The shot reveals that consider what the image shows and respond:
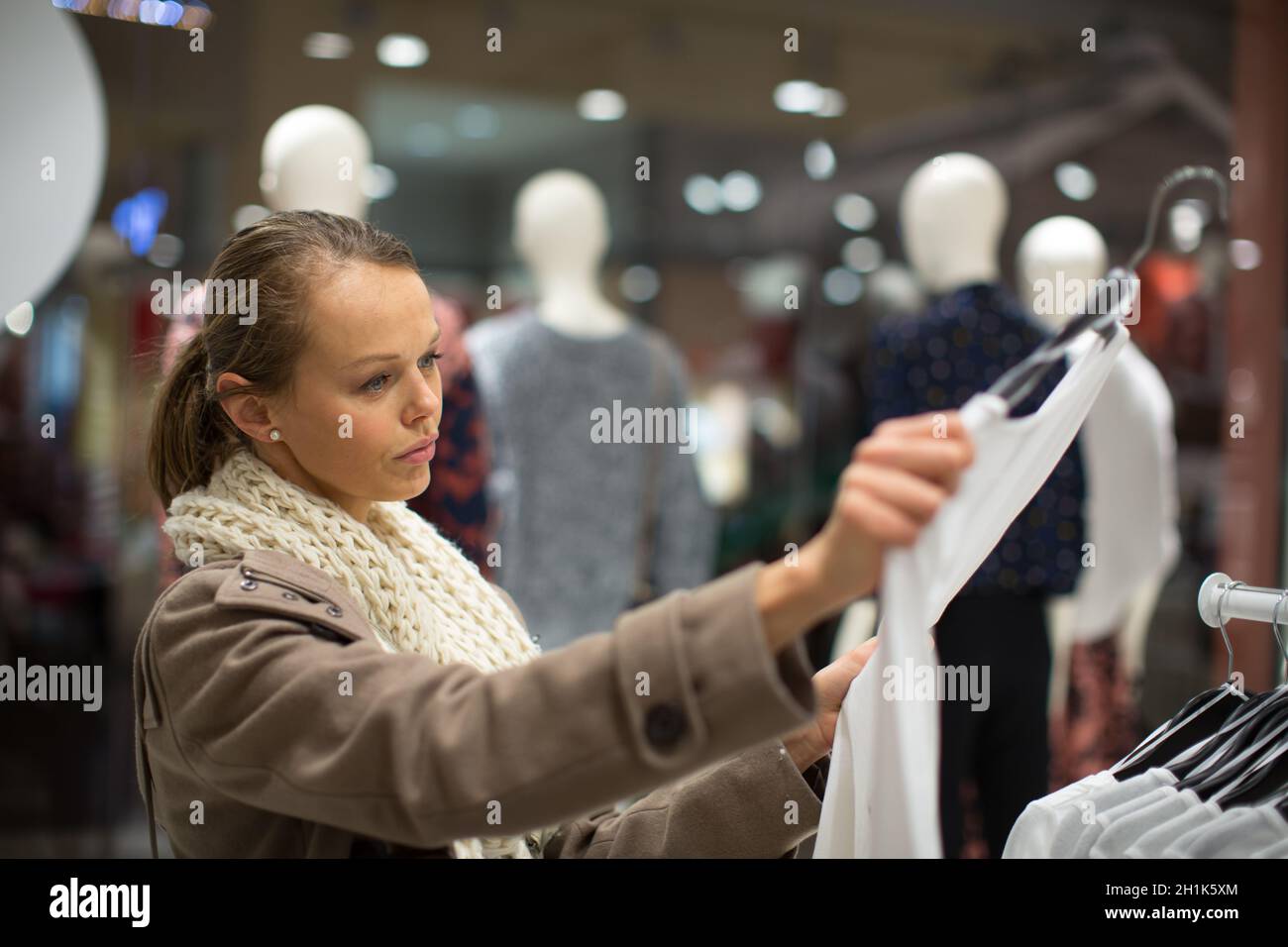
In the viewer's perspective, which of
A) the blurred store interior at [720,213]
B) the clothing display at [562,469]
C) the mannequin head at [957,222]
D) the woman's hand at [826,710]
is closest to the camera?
the woman's hand at [826,710]

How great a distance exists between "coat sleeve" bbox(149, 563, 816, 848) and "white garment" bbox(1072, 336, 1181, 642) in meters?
2.27

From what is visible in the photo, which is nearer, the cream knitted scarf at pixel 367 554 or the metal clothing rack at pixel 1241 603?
the cream knitted scarf at pixel 367 554

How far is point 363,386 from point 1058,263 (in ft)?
8.02

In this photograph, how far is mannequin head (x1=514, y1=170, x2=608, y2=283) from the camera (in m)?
3.32

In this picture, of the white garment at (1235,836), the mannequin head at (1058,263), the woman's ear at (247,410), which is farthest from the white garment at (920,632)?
the mannequin head at (1058,263)

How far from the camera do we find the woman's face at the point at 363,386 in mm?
1123

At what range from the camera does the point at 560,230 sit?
10.9 feet

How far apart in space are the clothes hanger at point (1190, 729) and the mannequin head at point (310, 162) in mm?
1913

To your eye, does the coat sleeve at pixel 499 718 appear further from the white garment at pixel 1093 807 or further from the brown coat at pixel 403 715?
the white garment at pixel 1093 807

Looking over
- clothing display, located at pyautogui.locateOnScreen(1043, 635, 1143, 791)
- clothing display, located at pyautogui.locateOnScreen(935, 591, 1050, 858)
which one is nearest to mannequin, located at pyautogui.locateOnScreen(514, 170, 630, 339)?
clothing display, located at pyautogui.locateOnScreen(935, 591, 1050, 858)

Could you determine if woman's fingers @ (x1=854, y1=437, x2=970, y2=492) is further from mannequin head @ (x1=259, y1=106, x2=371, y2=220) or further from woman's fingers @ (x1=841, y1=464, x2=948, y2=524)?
mannequin head @ (x1=259, y1=106, x2=371, y2=220)

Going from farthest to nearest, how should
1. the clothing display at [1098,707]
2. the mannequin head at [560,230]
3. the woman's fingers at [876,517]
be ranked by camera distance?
the mannequin head at [560,230], the clothing display at [1098,707], the woman's fingers at [876,517]

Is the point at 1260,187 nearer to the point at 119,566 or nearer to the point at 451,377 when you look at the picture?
the point at 451,377

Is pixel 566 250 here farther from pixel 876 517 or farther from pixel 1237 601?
pixel 876 517
